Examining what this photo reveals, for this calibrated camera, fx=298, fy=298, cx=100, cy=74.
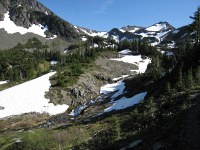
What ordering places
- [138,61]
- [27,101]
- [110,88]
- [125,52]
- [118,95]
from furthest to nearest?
[125,52] < [138,61] < [110,88] < [27,101] < [118,95]

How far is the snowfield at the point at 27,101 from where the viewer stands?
79.7 m

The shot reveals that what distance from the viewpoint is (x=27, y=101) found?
3361 inches

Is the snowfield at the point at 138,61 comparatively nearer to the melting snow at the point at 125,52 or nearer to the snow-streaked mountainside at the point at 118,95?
the snow-streaked mountainside at the point at 118,95

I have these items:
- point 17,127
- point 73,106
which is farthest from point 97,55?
point 17,127

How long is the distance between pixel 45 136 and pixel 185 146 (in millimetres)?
23596

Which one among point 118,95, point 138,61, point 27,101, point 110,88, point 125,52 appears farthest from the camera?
point 125,52

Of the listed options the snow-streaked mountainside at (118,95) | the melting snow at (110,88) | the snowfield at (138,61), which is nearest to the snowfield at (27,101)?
the snow-streaked mountainside at (118,95)

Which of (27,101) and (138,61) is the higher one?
(138,61)

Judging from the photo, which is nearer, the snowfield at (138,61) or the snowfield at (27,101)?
the snowfield at (27,101)

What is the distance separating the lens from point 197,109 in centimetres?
2406

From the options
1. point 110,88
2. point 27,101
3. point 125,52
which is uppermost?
point 125,52

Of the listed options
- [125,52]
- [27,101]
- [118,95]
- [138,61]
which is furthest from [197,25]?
[125,52]

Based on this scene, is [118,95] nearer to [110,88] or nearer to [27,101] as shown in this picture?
[110,88]

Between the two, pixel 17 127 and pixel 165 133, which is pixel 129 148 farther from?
pixel 17 127
